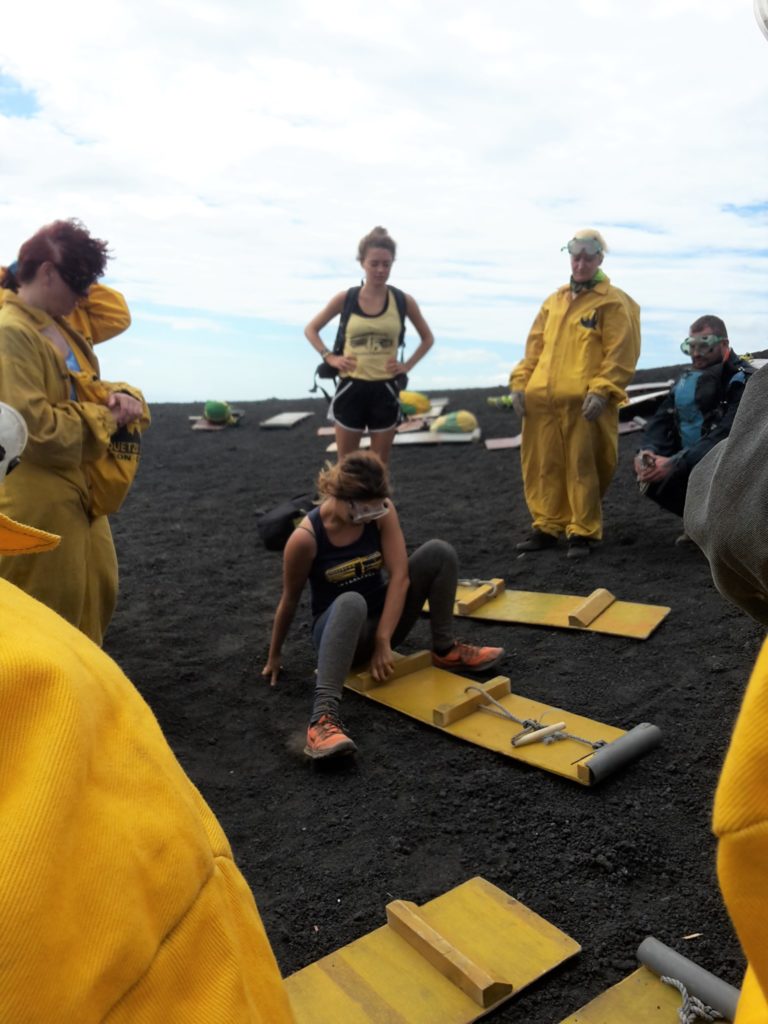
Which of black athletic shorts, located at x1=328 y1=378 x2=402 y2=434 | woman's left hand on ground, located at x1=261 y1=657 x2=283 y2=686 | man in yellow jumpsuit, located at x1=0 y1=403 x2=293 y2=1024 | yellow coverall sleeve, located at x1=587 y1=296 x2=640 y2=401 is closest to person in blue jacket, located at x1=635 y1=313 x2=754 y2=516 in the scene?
yellow coverall sleeve, located at x1=587 y1=296 x2=640 y2=401

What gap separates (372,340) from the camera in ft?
18.1

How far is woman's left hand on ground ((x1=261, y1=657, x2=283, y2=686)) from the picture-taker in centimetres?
405

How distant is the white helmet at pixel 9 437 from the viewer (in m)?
1.26

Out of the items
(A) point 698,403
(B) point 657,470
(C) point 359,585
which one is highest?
(A) point 698,403

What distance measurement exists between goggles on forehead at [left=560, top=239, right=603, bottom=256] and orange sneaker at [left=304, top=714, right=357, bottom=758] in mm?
3398

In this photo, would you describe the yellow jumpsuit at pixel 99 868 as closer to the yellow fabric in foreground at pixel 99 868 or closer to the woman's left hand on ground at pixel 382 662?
the yellow fabric in foreground at pixel 99 868

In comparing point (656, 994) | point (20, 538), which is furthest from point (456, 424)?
point (20, 538)

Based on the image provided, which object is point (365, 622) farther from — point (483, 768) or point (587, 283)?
point (587, 283)

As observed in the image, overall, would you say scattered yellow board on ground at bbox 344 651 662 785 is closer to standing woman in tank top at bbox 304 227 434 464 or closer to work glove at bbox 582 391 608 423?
standing woman in tank top at bbox 304 227 434 464

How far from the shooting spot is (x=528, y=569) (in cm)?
550

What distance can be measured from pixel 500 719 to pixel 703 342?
276 cm

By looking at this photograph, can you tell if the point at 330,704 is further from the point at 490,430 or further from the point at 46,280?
the point at 490,430

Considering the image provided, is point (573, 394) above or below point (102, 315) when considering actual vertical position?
below

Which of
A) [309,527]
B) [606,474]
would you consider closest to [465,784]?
[309,527]
